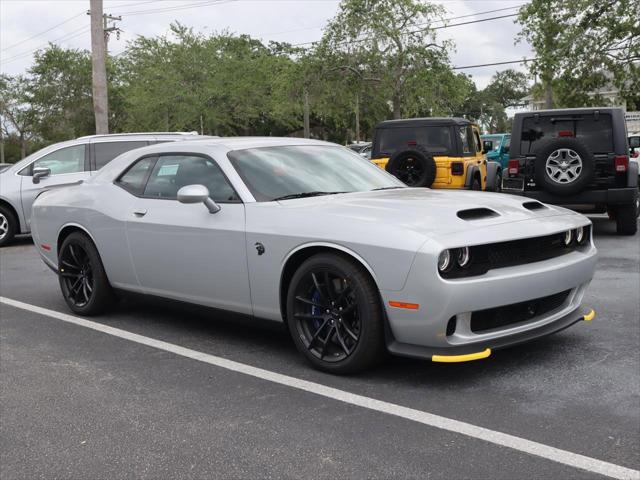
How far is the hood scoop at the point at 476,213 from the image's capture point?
4.31 meters

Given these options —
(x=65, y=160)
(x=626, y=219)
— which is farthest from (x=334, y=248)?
(x=65, y=160)

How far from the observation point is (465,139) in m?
12.8

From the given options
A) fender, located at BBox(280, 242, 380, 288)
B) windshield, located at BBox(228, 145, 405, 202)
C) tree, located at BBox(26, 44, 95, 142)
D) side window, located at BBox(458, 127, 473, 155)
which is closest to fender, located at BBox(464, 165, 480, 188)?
side window, located at BBox(458, 127, 473, 155)

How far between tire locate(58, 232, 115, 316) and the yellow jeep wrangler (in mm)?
6447

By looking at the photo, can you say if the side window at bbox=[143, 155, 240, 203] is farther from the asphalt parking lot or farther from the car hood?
the asphalt parking lot

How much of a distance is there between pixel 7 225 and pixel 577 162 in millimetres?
8937

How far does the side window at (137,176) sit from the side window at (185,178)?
0.08 meters

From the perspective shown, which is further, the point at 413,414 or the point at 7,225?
the point at 7,225

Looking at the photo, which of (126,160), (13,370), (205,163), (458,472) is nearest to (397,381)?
(458,472)

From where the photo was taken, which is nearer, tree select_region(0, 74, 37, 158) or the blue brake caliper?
the blue brake caliper

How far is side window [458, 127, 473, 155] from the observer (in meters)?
12.6

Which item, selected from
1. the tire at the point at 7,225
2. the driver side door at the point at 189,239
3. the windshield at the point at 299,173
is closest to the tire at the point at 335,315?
the driver side door at the point at 189,239

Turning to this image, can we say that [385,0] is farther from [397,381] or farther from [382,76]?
[397,381]

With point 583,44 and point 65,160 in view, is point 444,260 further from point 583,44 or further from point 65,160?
point 583,44
